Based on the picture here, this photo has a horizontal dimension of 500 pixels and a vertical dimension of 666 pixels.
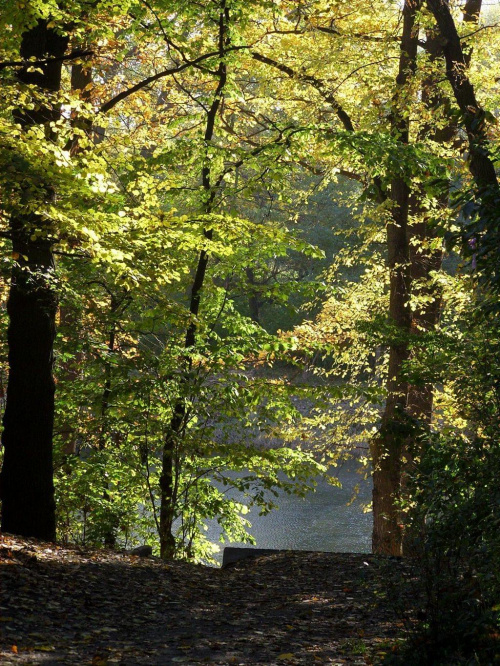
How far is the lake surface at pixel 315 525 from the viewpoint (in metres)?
15.9

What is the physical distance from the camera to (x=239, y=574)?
7.83 meters

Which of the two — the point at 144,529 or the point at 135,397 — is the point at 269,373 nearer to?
the point at 144,529

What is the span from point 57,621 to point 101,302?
5.44 meters

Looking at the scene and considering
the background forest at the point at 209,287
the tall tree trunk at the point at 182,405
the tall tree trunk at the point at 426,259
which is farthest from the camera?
the tall tree trunk at the point at 426,259

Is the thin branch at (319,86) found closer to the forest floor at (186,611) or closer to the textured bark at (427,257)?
the textured bark at (427,257)

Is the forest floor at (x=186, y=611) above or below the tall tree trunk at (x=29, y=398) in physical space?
below

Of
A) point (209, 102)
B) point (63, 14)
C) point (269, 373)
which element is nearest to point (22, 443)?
point (63, 14)

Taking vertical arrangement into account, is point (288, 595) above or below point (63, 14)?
below

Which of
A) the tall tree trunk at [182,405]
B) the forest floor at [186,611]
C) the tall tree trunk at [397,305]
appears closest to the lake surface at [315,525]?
the tall tree trunk at [397,305]

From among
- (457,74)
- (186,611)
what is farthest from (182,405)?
(457,74)

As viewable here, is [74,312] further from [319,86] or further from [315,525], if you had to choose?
[315,525]

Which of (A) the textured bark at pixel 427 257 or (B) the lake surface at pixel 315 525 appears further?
(B) the lake surface at pixel 315 525

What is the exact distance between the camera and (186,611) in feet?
19.1

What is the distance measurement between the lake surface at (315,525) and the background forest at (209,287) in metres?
4.78
